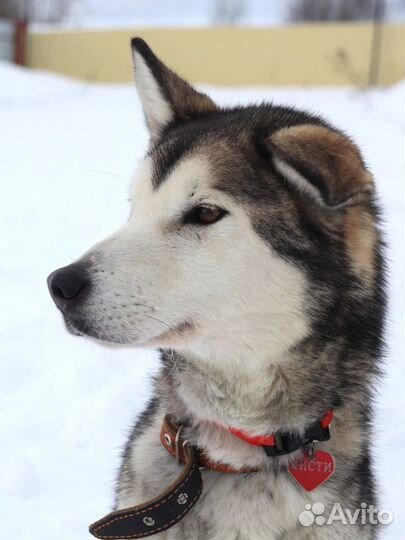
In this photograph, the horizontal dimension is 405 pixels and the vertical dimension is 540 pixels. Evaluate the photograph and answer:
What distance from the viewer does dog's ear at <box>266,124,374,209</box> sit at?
5.97ft

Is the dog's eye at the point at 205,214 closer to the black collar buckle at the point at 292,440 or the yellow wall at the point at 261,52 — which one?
the black collar buckle at the point at 292,440

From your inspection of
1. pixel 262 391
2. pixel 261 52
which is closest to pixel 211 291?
pixel 262 391

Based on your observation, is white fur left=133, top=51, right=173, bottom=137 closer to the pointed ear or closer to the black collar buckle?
the pointed ear

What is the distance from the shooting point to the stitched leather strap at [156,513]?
1969mm

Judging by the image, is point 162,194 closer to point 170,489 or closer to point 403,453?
point 170,489

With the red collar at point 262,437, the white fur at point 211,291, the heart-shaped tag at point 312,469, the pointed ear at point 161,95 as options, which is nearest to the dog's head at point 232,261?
the white fur at point 211,291

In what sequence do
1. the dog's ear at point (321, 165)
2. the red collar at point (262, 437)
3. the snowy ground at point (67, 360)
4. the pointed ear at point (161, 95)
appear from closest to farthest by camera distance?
the dog's ear at point (321, 165) → the red collar at point (262, 437) → the pointed ear at point (161, 95) → the snowy ground at point (67, 360)

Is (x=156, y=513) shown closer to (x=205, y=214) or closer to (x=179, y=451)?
(x=179, y=451)

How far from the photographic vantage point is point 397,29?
21.2 m

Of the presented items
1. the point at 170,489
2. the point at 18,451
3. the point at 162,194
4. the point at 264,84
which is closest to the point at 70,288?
the point at 162,194

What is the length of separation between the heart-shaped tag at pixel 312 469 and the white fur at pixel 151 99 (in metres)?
1.23

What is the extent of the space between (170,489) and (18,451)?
1834mm

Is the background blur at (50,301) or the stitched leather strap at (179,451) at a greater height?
the stitched leather strap at (179,451)

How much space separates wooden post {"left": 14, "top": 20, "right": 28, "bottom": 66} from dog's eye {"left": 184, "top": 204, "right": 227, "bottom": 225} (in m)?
22.7
